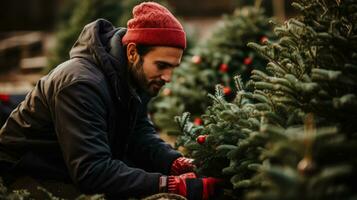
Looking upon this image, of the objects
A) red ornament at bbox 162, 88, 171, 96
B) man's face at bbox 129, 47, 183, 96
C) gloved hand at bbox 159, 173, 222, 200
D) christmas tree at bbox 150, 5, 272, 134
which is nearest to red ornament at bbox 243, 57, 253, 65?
christmas tree at bbox 150, 5, 272, 134

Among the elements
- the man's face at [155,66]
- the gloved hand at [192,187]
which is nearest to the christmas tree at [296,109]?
the gloved hand at [192,187]

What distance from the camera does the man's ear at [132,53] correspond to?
3.46 m

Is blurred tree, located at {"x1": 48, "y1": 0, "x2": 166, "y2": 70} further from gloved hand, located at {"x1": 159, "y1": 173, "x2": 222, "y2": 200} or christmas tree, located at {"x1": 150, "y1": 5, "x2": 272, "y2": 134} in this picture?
gloved hand, located at {"x1": 159, "y1": 173, "x2": 222, "y2": 200}

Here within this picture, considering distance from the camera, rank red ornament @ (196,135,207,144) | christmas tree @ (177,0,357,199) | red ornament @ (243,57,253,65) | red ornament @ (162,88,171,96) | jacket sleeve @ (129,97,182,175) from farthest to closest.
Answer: red ornament @ (162,88,171,96) → red ornament @ (243,57,253,65) → jacket sleeve @ (129,97,182,175) → red ornament @ (196,135,207,144) → christmas tree @ (177,0,357,199)

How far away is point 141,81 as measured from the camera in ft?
11.6

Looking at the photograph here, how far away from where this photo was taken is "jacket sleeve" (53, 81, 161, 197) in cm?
307

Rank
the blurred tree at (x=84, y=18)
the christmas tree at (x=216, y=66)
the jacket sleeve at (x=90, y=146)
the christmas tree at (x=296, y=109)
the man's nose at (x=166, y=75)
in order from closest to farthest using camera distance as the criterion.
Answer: the christmas tree at (x=296, y=109)
the jacket sleeve at (x=90, y=146)
the man's nose at (x=166, y=75)
the christmas tree at (x=216, y=66)
the blurred tree at (x=84, y=18)

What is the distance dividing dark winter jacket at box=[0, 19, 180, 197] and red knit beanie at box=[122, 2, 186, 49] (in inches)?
5.3

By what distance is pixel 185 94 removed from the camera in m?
6.15

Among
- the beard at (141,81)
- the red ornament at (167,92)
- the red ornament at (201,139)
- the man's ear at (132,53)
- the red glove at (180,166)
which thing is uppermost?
the man's ear at (132,53)

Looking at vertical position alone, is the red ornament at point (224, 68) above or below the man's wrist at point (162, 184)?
below

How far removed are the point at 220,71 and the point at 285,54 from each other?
2.78m

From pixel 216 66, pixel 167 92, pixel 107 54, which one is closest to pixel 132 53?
pixel 107 54

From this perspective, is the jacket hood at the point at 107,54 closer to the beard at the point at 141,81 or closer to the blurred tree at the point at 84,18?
the beard at the point at 141,81
